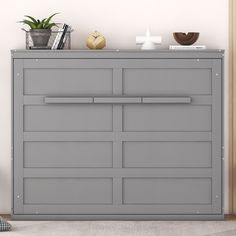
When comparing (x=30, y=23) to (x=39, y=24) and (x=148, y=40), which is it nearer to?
(x=39, y=24)

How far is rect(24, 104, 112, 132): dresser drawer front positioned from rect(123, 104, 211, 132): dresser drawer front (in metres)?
0.16

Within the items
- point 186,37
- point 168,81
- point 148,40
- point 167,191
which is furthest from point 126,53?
point 167,191

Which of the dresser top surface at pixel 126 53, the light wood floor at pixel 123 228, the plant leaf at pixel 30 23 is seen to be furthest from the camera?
the plant leaf at pixel 30 23

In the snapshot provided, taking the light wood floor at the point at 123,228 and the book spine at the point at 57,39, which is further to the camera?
the book spine at the point at 57,39

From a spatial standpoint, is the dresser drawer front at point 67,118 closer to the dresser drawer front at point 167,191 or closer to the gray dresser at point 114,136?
the gray dresser at point 114,136

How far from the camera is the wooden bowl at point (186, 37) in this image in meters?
5.38

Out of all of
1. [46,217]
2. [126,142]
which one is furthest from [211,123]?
[46,217]

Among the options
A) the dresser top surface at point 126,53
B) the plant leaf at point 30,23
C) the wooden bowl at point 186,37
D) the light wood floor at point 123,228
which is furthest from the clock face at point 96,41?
the light wood floor at point 123,228

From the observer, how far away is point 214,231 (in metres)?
4.99

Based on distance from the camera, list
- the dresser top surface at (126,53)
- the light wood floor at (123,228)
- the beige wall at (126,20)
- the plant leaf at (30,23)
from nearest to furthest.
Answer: the light wood floor at (123,228), the dresser top surface at (126,53), the plant leaf at (30,23), the beige wall at (126,20)

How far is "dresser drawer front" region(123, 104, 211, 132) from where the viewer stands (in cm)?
531

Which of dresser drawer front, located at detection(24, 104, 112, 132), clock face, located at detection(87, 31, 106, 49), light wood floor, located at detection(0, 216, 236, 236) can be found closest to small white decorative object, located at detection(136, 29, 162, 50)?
clock face, located at detection(87, 31, 106, 49)

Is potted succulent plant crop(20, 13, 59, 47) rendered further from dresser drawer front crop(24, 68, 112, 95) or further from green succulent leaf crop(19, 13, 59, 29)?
dresser drawer front crop(24, 68, 112, 95)

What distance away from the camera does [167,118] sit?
532 cm
